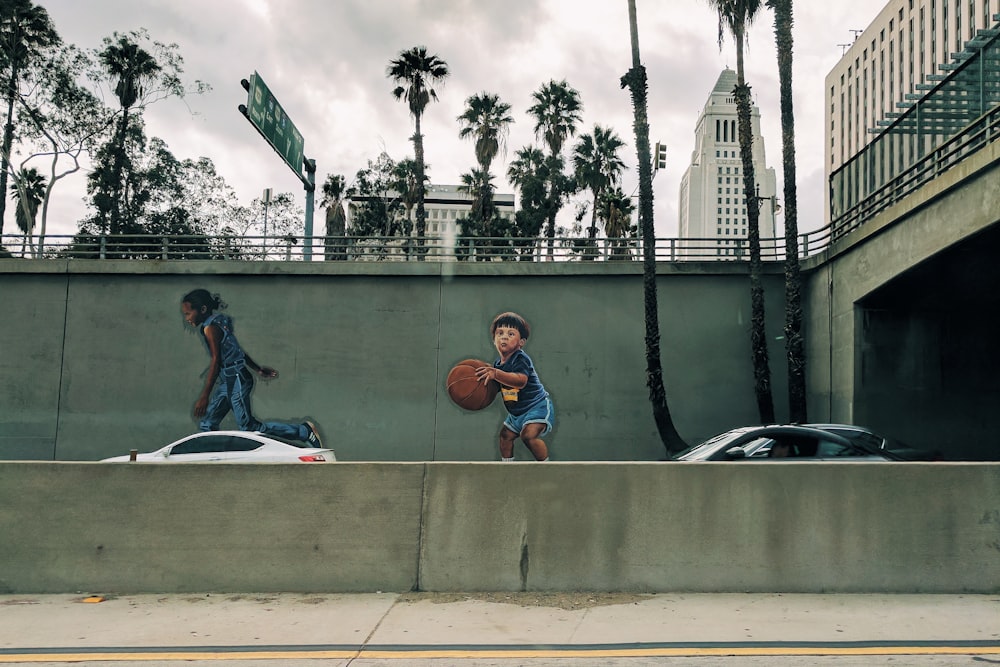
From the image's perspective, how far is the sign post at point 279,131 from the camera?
1803 cm

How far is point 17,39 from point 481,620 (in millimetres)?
35383

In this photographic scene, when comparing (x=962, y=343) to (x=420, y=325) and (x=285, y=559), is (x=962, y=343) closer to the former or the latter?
(x=420, y=325)

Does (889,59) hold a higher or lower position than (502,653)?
higher

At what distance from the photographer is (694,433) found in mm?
20562

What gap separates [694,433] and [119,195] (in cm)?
2819

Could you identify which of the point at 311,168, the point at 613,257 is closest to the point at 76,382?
the point at 311,168

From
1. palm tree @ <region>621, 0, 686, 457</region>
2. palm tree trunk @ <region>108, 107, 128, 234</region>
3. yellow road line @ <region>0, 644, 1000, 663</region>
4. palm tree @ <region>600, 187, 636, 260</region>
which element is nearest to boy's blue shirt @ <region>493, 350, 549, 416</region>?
palm tree @ <region>621, 0, 686, 457</region>

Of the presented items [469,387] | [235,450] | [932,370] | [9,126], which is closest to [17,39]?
[9,126]

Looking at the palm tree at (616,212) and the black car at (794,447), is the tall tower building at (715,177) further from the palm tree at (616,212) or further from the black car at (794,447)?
the black car at (794,447)

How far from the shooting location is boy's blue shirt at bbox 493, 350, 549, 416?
68.3ft

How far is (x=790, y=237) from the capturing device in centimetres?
1955

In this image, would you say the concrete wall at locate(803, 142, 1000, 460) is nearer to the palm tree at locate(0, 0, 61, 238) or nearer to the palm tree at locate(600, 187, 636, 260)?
the palm tree at locate(600, 187, 636, 260)

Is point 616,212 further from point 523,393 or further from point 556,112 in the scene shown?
point 523,393

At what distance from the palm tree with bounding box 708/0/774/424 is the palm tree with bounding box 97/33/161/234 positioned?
25.1 meters
